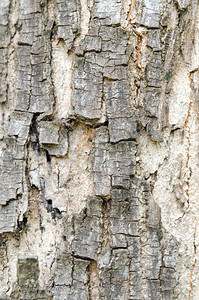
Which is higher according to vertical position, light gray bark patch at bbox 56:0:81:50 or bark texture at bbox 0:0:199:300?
light gray bark patch at bbox 56:0:81:50

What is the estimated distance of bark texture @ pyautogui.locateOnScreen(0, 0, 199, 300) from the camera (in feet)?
4.30

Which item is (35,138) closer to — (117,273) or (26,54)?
(26,54)

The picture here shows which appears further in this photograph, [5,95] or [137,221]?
[5,95]

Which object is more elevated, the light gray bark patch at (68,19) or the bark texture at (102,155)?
the light gray bark patch at (68,19)

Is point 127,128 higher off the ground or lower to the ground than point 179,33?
lower

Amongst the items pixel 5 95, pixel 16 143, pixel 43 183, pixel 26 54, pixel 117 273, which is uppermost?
pixel 26 54

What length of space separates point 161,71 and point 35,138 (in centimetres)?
46

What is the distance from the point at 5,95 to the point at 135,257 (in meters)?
0.69

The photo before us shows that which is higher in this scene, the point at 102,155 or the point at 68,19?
the point at 68,19

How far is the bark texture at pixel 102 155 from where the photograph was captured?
1311 millimetres

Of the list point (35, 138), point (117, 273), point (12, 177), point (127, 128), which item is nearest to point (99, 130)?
point (127, 128)

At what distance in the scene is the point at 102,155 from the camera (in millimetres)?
1316

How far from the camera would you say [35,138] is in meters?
1.37

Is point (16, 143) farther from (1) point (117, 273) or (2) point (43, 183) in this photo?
(1) point (117, 273)
